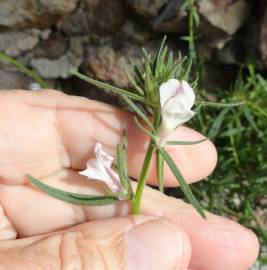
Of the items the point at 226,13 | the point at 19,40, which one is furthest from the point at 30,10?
the point at 226,13

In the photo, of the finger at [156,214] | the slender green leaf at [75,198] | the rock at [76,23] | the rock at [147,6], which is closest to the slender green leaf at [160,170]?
the slender green leaf at [75,198]

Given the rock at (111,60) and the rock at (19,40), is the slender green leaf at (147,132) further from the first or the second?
the rock at (19,40)

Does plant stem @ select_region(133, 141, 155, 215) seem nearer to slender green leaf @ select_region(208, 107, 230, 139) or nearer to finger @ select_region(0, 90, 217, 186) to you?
finger @ select_region(0, 90, 217, 186)

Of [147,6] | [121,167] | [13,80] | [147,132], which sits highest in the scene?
[147,6]

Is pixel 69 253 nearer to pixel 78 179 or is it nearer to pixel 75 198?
pixel 75 198

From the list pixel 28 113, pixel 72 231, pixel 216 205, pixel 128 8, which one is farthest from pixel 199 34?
pixel 72 231

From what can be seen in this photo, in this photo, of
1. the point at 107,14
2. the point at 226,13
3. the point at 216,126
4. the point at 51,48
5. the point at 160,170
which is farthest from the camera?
the point at 51,48

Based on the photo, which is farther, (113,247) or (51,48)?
(51,48)
